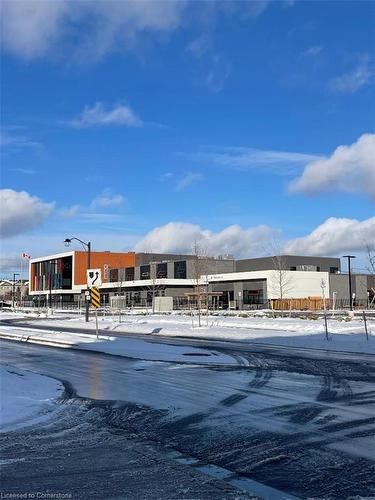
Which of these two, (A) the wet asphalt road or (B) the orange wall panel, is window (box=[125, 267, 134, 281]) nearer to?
(B) the orange wall panel

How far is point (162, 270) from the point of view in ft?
342

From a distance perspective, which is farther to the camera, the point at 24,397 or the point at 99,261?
the point at 99,261

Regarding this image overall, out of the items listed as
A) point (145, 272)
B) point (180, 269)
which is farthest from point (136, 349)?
point (145, 272)

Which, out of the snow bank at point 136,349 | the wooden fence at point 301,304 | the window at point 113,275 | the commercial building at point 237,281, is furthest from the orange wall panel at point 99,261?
the snow bank at point 136,349

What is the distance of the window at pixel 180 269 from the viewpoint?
99375mm

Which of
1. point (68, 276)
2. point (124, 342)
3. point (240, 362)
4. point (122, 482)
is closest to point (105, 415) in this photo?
point (122, 482)

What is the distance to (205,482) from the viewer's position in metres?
5.48

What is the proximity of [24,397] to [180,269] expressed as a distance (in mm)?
89810

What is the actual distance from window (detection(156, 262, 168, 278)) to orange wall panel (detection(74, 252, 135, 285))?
26924 millimetres

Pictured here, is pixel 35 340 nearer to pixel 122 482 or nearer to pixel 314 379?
pixel 314 379

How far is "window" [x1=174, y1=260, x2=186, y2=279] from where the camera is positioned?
9938 cm

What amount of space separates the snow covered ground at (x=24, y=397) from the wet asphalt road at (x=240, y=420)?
389 mm

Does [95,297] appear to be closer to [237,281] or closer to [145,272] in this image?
[237,281]

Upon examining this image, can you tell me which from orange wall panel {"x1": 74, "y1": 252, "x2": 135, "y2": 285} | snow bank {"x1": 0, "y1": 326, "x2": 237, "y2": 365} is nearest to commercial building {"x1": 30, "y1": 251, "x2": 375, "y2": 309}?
orange wall panel {"x1": 74, "y1": 252, "x2": 135, "y2": 285}
